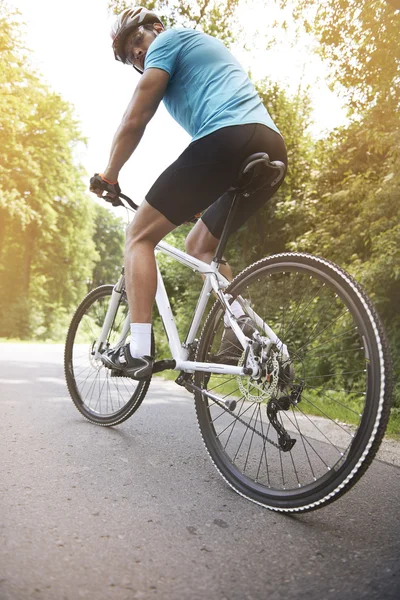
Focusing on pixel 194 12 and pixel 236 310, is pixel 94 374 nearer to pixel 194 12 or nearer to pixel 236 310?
pixel 236 310

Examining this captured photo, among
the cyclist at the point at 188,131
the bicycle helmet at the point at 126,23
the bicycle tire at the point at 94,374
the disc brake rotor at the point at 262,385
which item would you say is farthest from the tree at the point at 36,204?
the disc brake rotor at the point at 262,385

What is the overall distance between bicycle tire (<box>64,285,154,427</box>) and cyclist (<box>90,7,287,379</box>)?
74 cm

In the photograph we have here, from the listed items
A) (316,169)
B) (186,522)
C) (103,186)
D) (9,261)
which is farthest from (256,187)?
(9,261)

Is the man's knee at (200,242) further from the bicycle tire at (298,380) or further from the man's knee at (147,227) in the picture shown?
the bicycle tire at (298,380)

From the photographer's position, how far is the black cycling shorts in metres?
2.77

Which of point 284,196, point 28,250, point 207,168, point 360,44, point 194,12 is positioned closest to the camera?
point 207,168

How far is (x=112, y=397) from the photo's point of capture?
4176mm

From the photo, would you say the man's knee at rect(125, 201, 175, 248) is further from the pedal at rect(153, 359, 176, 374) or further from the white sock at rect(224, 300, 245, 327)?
the pedal at rect(153, 359, 176, 374)

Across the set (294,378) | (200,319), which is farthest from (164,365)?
(294,378)

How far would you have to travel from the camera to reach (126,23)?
3234 mm

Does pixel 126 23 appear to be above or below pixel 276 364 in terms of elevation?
above

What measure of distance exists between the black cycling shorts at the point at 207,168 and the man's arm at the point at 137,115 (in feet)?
1.18

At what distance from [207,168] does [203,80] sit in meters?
0.50

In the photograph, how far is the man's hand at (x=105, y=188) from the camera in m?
3.40
